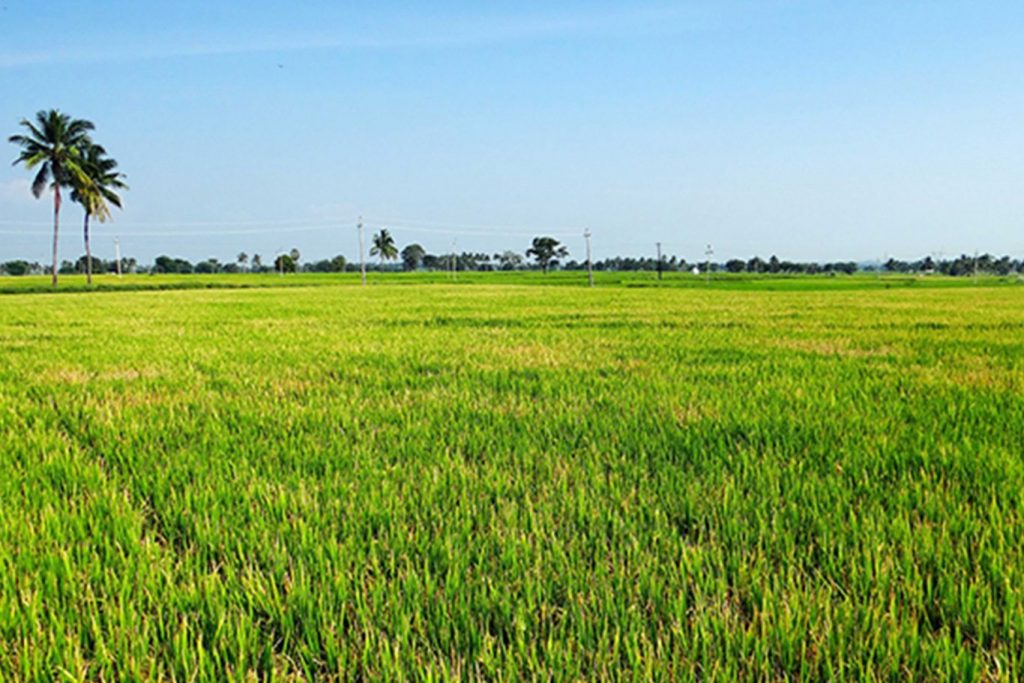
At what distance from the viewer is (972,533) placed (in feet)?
7.06

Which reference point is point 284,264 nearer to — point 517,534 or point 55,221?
point 55,221

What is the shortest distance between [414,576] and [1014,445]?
335 centimetres

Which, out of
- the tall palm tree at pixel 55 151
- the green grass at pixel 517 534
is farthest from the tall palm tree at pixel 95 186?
the green grass at pixel 517 534

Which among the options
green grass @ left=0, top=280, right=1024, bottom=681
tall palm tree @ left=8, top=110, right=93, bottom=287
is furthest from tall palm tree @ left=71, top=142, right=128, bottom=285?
green grass @ left=0, top=280, right=1024, bottom=681

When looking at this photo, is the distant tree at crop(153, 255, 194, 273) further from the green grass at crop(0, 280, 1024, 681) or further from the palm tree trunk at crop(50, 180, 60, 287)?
the green grass at crop(0, 280, 1024, 681)

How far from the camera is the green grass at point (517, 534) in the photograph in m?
1.53

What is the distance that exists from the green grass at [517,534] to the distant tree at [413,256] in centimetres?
17756

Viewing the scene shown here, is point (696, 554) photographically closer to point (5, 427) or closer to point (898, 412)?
point (898, 412)

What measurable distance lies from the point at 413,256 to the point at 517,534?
181 m

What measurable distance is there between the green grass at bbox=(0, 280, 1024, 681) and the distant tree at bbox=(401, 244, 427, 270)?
178 m

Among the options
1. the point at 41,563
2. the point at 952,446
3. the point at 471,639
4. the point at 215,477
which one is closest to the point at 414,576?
the point at 471,639

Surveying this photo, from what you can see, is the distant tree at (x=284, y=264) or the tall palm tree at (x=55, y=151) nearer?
the tall palm tree at (x=55, y=151)

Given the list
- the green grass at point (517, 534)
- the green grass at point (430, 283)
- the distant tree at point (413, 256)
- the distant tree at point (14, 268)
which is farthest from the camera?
the distant tree at point (413, 256)

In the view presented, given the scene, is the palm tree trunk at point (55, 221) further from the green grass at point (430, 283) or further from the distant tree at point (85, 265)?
the distant tree at point (85, 265)
